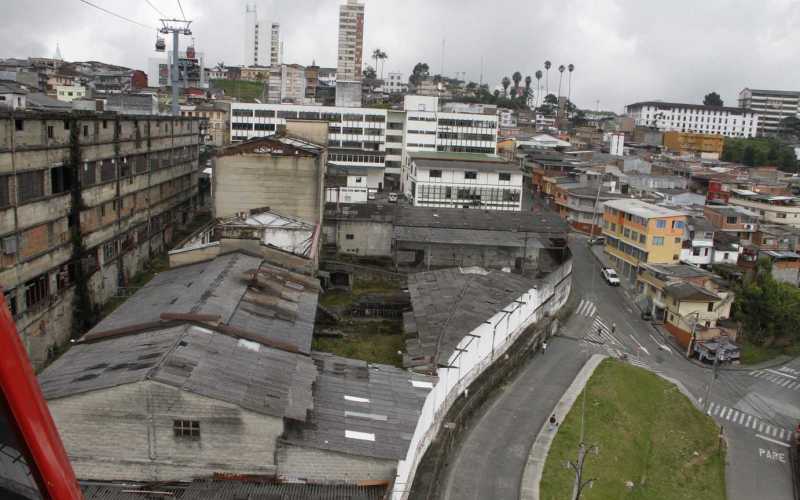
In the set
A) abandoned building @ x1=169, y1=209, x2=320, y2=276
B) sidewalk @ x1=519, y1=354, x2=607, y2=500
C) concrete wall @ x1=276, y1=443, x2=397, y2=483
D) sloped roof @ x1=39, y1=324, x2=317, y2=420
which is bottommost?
sidewalk @ x1=519, y1=354, x2=607, y2=500

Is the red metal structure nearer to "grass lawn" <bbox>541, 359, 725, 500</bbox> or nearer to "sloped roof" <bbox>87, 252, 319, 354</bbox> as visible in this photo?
"sloped roof" <bbox>87, 252, 319, 354</bbox>

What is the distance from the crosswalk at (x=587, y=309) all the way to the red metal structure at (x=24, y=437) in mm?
43449

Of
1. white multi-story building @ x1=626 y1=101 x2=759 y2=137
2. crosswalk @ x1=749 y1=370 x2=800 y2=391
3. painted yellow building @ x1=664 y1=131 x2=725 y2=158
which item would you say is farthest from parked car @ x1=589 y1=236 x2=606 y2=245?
white multi-story building @ x1=626 y1=101 x2=759 y2=137

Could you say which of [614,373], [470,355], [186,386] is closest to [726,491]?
[614,373]

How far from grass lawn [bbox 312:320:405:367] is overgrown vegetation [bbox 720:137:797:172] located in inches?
3632

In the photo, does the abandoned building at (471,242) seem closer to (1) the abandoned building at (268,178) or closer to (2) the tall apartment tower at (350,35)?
(1) the abandoned building at (268,178)

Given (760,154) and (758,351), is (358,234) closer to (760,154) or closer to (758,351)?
(758,351)

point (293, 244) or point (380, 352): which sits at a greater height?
point (293, 244)

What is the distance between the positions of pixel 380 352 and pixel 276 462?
46.3 feet

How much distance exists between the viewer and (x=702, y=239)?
53.3 metres

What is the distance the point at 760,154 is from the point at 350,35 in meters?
81.0

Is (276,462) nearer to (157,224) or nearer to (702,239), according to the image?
(157,224)

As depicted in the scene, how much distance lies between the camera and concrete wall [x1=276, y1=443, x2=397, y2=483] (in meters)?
18.8

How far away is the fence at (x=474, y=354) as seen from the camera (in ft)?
71.6
